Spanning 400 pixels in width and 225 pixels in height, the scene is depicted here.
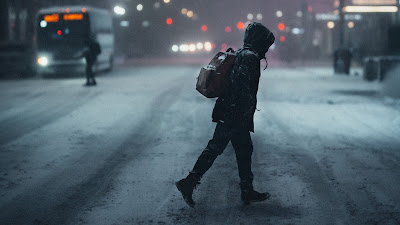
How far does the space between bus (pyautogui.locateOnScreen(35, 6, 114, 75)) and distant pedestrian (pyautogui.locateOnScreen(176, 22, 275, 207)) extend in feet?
71.0

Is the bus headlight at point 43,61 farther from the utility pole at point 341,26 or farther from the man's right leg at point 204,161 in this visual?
the man's right leg at point 204,161

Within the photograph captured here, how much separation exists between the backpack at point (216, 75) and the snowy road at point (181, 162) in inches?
48.4

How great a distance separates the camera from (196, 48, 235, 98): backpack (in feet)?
19.8

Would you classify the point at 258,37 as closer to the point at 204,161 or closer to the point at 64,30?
the point at 204,161

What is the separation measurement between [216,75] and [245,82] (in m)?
0.30

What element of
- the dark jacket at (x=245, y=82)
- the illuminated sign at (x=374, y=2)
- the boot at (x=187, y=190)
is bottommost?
the boot at (x=187, y=190)

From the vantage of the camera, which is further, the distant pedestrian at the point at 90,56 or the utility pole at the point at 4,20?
the utility pole at the point at 4,20

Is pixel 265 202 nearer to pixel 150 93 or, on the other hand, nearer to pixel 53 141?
pixel 53 141

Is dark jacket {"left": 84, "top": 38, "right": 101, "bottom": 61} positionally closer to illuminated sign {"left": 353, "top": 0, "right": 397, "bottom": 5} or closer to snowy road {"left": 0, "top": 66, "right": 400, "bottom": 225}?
snowy road {"left": 0, "top": 66, "right": 400, "bottom": 225}

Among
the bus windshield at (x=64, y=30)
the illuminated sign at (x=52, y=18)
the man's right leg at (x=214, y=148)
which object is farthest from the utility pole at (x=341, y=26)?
the man's right leg at (x=214, y=148)

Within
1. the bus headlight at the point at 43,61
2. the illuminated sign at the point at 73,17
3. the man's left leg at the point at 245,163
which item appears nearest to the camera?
the man's left leg at the point at 245,163

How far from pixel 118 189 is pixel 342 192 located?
Answer: 8.46 ft

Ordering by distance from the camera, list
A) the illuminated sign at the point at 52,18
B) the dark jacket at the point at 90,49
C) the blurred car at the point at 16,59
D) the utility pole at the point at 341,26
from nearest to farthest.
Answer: the dark jacket at the point at 90,49 < the blurred car at the point at 16,59 < the illuminated sign at the point at 52,18 < the utility pole at the point at 341,26

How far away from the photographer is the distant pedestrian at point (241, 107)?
6.09 metres
